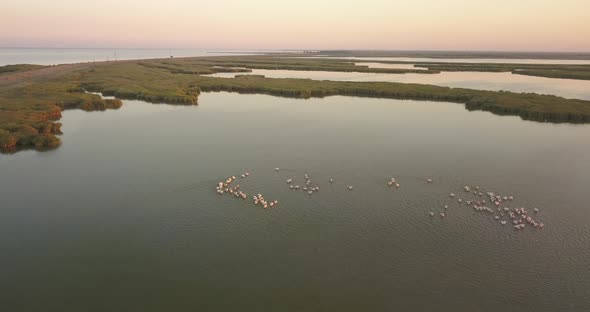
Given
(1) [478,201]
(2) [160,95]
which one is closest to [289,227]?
(1) [478,201]

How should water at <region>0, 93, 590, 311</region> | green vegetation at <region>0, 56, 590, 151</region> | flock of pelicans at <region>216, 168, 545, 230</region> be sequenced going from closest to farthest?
water at <region>0, 93, 590, 311</region> → flock of pelicans at <region>216, 168, 545, 230</region> → green vegetation at <region>0, 56, 590, 151</region>

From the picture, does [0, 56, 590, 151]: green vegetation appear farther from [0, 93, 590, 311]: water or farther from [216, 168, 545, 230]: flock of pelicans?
[216, 168, 545, 230]: flock of pelicans

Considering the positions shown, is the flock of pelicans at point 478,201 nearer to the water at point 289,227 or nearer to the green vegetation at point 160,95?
the water at point 289,227

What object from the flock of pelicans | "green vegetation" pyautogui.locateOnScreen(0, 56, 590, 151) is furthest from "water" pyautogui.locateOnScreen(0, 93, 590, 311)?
"green vegetation" pyautogui.locateOnScreen(0, 56, 590, 151)

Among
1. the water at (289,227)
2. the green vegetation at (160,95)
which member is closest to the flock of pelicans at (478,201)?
the water at (289,227)

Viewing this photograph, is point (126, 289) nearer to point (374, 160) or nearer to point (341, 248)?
point (341, 248)
